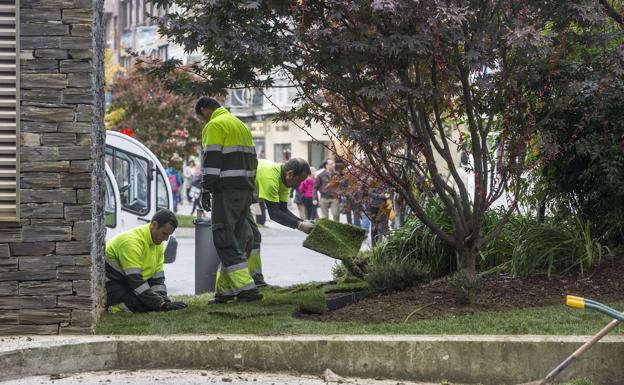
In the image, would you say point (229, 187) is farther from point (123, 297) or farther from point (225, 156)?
Result: point (123, 297)

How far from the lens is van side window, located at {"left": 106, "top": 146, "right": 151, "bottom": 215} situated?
17375 millimetres

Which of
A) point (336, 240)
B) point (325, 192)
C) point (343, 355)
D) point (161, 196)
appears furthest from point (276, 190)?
point (325, 192)

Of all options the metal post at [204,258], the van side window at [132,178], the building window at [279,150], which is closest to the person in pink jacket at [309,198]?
the van side window at [132,178]

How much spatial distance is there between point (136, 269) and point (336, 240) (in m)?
1.89

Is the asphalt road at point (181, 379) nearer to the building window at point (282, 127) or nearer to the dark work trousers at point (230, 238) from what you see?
the dark work trousers at point (230, 238)

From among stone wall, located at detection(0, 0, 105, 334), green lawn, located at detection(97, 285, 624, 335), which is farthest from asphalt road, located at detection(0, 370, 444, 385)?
stone wall, located at detection(0, 0, 105, 334)

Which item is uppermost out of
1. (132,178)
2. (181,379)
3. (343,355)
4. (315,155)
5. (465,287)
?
(315,155)

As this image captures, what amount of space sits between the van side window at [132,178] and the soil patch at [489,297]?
877cm

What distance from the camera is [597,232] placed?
33.0 ft

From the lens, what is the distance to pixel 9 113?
7.71m

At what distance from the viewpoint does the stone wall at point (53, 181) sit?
7754 millimetres

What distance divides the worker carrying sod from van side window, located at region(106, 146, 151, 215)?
7968 mm

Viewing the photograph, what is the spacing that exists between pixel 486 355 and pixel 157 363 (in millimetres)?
2070

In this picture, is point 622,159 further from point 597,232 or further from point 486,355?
point 486,355
